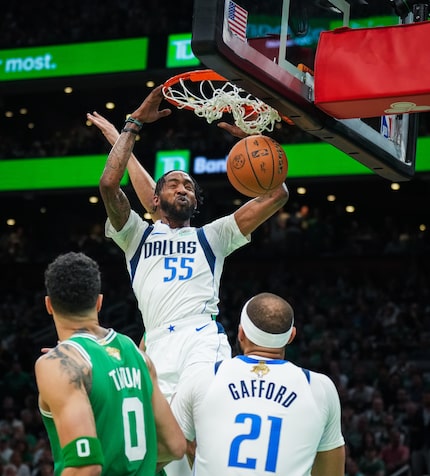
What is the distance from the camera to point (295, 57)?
18.4 ft

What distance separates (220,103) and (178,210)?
0.78 meters

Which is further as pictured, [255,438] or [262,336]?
[262,336]

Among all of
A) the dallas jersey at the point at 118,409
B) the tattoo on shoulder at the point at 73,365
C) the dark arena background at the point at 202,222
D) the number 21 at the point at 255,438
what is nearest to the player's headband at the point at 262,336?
the number 21 at the point at 255,438

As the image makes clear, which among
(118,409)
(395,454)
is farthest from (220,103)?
(395,454)

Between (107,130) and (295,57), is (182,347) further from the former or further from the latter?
(295,57)

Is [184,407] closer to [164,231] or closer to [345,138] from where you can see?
[164,231]

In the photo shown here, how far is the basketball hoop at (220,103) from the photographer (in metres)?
6.05

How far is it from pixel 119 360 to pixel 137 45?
628 inches

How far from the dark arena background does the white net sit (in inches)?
262

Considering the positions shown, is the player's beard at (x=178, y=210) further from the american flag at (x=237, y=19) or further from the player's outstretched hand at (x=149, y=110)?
the american flag at (x=237, y=19)

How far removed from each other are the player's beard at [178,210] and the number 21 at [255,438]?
204cm

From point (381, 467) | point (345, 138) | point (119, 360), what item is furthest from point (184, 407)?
point (381, 467)

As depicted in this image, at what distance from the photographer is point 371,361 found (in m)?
15.8

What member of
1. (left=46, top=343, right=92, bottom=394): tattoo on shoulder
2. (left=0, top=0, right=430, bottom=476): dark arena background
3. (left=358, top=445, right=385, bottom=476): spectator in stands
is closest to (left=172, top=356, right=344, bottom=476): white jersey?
(left=46, top=343, right=92, bottom=394): tattoo on shoulder
